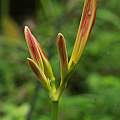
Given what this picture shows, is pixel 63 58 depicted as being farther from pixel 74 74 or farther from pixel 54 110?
pixel 74 74

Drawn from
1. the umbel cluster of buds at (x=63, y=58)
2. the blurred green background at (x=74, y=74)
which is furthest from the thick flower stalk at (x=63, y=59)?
the blurred green background at (x=74, y=74)

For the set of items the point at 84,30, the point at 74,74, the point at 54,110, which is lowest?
the point at 74,74

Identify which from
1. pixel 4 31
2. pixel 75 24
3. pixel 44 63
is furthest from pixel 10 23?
pixel 44 63

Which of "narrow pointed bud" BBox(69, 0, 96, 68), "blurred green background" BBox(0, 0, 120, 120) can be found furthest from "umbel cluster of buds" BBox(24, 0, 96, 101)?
"blurred green background" BBox(0, 0, 120, 120)

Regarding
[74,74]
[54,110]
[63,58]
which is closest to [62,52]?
[63,58]

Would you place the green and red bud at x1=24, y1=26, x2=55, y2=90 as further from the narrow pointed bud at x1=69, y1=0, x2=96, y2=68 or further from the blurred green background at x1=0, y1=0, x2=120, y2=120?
the blurred green background at x1=0, y1=0, x2=120, y2=120

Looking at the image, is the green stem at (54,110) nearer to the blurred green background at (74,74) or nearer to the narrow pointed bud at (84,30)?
Answer: the narrow pointed bud at (84,30)

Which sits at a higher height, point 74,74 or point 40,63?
point 40,63

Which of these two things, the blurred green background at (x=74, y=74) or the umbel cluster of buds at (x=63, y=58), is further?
the blurred green background at (x=74, y=74)

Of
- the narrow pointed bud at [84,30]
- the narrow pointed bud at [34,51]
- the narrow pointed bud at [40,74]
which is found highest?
the narrow pointed bud at [84,30]
